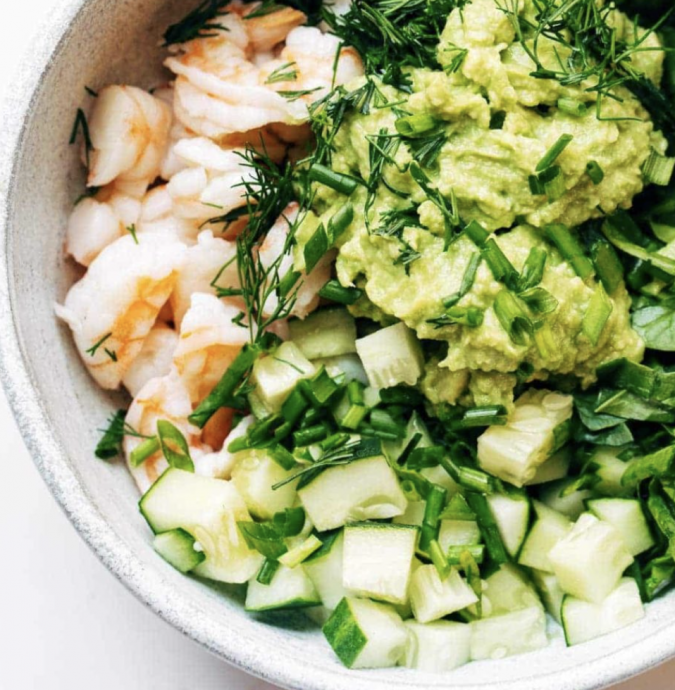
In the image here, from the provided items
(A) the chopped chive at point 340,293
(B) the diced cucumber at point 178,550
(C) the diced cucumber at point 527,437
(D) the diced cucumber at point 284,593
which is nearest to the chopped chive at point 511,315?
(C) the diced cucumber at point 527,437

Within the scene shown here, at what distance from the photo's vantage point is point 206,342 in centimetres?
212

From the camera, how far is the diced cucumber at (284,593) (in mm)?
2014

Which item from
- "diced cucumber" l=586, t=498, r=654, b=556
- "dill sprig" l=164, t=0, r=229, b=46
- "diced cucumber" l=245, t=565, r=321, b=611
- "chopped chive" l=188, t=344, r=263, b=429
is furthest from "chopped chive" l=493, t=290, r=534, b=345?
"dill sprig" l=164, t=0, r=229, b=46

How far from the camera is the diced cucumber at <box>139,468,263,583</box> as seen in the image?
80.7 inches

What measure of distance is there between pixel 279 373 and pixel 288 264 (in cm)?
24

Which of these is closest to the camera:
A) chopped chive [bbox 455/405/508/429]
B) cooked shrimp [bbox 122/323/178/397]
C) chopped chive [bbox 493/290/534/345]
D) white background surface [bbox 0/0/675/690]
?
chopped chive [bbox 493/290/534/345]

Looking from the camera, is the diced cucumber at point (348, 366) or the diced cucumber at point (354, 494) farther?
the diced cucumber at point (348, 366)

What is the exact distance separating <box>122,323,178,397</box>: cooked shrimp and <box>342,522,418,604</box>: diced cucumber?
0.59m

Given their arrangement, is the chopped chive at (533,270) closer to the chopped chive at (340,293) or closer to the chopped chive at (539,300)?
the chopped chive at (539,300)

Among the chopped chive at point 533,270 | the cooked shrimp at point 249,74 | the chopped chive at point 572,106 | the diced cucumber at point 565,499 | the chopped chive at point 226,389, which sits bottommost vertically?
the diced cucumber at point 565,499

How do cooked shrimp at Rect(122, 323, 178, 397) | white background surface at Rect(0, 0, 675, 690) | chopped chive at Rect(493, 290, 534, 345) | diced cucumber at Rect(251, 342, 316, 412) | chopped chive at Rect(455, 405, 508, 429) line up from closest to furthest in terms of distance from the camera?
A: chopped chive at Rect(493, 290, 534, 345) < chopped chive at Rect(455, 405, 508, 429) < diced cucumber at Rect(251, 342, 316, 412) < cooked shrimp at Rect(122, 323, 178, 397) < white background surface at Rect(0, 0, 675, 690)

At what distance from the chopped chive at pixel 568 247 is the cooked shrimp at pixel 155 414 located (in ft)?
2.87

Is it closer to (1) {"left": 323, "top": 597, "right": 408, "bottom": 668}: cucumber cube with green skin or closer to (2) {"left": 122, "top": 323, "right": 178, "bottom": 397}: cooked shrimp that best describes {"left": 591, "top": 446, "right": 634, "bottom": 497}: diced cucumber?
(1) {"left": 323, "top": 597, "right": 408, "bottom": 668}: cucumber cube with green skin

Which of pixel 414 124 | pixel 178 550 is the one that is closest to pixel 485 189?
pixel 414 124
